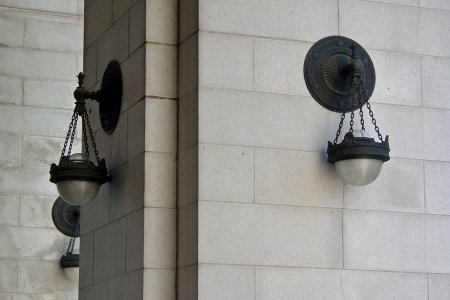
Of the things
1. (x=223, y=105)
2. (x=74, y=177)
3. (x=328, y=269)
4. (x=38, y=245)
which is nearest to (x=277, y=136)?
(x=223, y=105)

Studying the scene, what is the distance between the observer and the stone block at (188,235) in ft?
33.3

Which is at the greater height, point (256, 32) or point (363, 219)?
point (256, 32)

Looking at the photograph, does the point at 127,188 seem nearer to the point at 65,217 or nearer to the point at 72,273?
the point at 72,273

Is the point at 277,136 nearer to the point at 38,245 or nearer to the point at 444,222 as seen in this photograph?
the point at 444,222

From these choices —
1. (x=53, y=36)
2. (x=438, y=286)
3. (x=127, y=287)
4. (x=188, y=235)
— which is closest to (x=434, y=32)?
(x=438, y=286)

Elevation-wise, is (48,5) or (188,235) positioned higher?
(48,5)

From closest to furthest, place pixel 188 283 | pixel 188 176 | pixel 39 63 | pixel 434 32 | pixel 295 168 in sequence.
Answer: pixel 188 283 → pixel 188 176 → pixel 295 168 → pixel 434 32 → pixel 39 63

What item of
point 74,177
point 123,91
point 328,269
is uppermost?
point 123,91

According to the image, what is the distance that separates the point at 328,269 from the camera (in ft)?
34.2

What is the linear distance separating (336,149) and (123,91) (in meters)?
2.24

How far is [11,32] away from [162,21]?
23.6 ft

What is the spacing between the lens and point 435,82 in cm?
1120

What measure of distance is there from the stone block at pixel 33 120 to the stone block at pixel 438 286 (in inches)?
324

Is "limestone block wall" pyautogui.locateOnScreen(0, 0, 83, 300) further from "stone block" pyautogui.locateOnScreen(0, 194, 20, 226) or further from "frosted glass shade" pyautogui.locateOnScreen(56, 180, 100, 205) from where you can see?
"frosted glass shade" pyautogui.locateOnScreen(56, 180, 100, 205)
